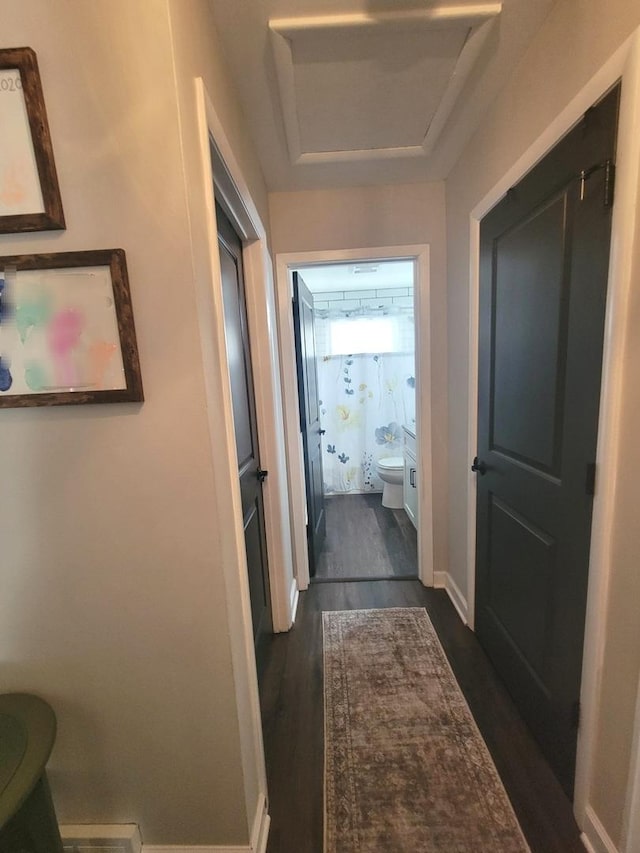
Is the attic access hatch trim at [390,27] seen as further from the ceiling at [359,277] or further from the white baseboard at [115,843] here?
the white baseboard at [115,843]

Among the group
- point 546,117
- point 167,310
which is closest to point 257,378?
point 167,310

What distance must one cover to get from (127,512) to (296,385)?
1.42 metres

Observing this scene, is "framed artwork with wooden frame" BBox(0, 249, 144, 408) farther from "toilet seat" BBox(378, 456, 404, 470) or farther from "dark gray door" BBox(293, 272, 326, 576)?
"toilet seat" BBox(378, 456, 404, 470)

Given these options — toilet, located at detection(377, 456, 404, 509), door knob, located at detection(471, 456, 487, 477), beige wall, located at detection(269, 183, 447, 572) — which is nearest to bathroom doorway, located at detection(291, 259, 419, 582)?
toilet, located at detection(377, 456, 404, 509)

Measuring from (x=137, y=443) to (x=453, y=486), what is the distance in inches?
69.6

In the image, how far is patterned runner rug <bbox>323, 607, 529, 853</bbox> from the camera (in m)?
1.09

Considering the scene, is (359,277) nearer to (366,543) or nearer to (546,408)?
(366,543)

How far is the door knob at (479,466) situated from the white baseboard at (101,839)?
1.69 metres

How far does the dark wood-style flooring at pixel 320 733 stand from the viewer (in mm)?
1114

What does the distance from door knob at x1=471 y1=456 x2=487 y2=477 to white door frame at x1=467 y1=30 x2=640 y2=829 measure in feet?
2.23

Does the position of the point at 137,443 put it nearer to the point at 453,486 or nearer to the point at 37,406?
the point at 37,406

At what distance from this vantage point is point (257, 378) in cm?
179

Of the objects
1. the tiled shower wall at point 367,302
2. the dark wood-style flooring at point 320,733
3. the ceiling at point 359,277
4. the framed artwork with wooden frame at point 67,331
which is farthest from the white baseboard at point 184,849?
the tiled shower wall at point 367,302

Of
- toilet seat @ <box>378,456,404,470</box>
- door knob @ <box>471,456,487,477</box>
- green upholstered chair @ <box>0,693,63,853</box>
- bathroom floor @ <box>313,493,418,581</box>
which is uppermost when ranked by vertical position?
door knob @ <box>471,456,487,477</box>
